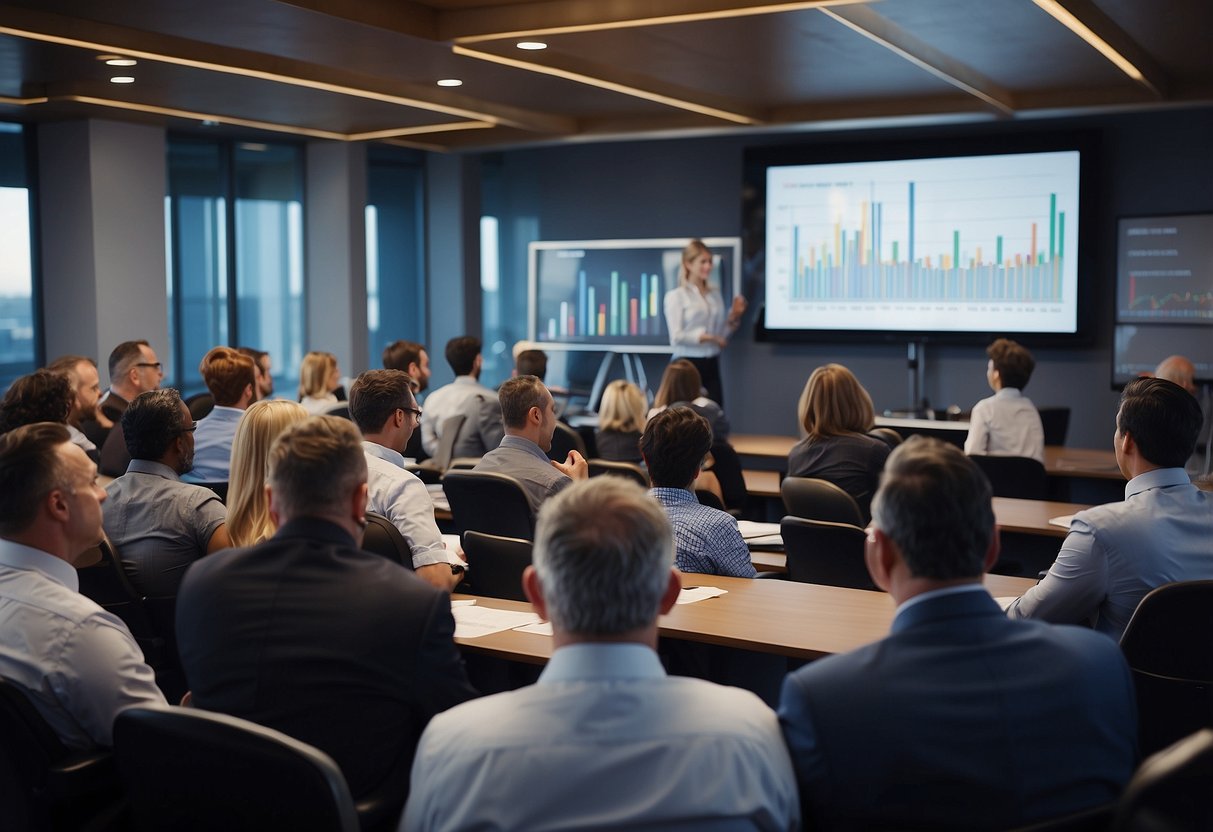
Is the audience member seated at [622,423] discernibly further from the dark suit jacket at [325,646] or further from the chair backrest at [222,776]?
the chair backrest at [222,776]

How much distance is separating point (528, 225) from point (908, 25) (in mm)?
6035

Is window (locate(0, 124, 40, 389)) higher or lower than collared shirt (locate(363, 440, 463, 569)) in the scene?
higher

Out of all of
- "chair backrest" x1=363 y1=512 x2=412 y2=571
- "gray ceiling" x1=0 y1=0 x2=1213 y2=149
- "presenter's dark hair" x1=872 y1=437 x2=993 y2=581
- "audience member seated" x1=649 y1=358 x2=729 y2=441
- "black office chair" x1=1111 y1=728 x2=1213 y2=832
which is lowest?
"chair backrest" x1=363 y1=512 x2=412 y2=571

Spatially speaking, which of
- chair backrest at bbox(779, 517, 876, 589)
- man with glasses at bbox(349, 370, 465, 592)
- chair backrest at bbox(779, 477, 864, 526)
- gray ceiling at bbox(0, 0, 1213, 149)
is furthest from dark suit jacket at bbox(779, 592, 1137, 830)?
gray ceiling at bbox(0, 0, 1213, 149)

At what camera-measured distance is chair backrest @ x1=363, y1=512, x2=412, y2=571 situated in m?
3.47

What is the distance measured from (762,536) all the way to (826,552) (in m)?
0.47

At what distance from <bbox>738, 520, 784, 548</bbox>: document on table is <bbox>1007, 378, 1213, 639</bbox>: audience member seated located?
1.42 m

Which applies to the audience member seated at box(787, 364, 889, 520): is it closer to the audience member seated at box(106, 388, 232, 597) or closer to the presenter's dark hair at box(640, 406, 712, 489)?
the presenter's dark hair at box(640, 406, 712, 489)

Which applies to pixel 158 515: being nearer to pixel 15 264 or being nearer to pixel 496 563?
pixel 496 563

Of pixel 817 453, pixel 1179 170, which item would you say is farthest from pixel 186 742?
pixel 1179 170

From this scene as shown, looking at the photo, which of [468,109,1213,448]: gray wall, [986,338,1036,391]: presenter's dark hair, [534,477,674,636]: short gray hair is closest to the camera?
[534,477,674,636]: short gray hair

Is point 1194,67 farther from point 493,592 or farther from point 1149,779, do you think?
point 1149,779

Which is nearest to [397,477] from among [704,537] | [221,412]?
[704,537]

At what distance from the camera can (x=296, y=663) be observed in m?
2.21
